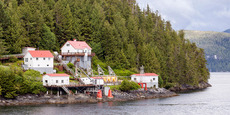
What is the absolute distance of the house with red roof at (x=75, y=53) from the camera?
111 metres

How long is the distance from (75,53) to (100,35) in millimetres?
23292

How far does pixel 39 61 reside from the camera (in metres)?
95.7

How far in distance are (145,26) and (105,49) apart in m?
40.5

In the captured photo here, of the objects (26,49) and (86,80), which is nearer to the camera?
(86,80)

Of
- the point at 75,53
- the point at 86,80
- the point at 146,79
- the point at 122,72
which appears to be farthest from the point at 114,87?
the point at 122,72

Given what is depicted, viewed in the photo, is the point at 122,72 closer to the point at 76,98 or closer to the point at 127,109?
the point at 76,98

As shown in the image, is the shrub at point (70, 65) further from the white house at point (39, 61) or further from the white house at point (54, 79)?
the white house at point (54, 79)

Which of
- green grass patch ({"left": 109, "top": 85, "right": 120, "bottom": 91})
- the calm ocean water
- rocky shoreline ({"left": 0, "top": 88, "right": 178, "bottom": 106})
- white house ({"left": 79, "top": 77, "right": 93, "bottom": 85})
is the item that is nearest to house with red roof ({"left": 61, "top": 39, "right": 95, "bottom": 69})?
white house ({"left": 79, "top": 77, "right": 93, "bottom": 85})

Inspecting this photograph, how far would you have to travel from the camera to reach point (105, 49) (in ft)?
422

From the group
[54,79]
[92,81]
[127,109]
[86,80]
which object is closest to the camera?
[127,109]

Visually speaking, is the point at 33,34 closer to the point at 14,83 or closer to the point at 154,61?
the point at 14,83

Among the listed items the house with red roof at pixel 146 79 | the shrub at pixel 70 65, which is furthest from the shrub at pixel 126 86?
the shrub at pixel 70 65

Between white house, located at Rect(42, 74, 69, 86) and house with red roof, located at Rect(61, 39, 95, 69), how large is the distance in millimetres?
22643

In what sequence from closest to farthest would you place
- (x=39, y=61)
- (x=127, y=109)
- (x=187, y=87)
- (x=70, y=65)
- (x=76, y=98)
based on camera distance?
1. (x=127, y=109)
2. (x=76, y=98)
3. (x=39, y=61)
4. (x=70, y=65)
5. (x=187, y=87)
